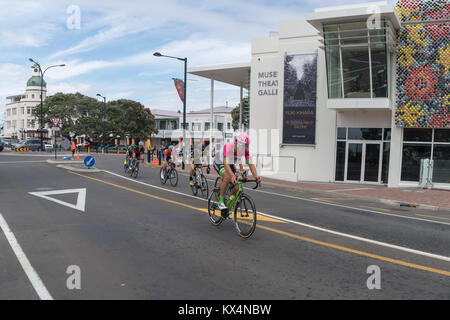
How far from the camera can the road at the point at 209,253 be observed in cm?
461

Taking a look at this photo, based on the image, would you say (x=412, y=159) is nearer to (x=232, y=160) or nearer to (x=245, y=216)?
(x=232, y=160)

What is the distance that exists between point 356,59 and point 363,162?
214 inches

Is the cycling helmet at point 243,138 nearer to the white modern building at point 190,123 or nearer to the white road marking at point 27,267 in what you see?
the white road marking at point 27,267

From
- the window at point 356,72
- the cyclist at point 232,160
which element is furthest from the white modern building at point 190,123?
the cyclist at point 232,160

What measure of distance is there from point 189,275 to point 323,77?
708 inches

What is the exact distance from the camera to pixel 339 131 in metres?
21.2

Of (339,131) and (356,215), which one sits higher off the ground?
(339,131)

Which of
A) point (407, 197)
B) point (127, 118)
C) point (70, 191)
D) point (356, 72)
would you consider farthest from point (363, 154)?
point (127, 118)

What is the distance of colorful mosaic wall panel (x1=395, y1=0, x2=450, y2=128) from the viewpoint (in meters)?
18.1

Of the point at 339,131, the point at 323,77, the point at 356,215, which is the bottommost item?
the point at 356,215

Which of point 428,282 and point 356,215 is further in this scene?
point 356,215

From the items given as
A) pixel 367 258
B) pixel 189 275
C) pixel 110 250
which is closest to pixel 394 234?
pixel 367 258
